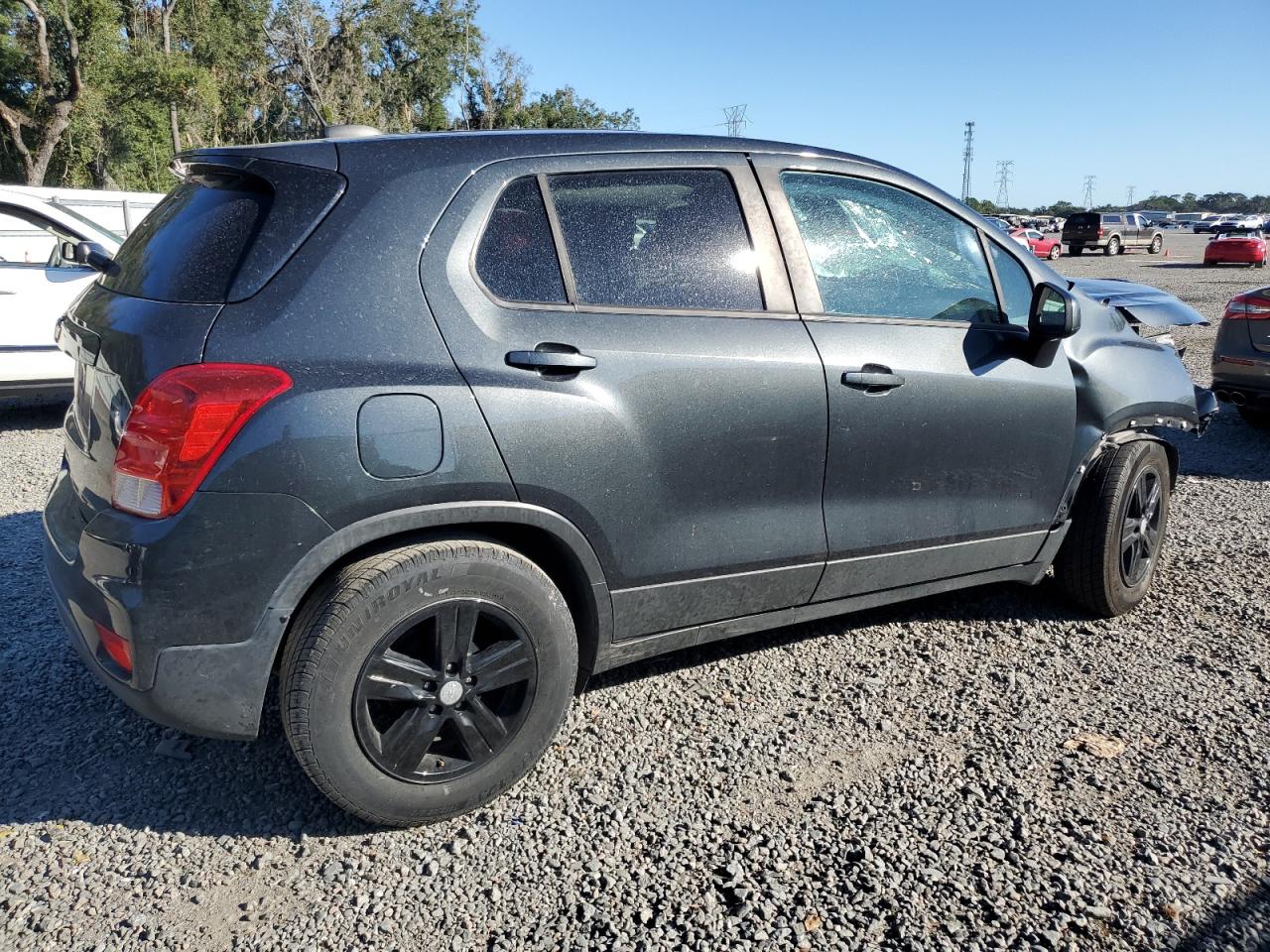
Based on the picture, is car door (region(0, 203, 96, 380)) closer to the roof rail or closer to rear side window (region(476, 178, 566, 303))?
the roof rail

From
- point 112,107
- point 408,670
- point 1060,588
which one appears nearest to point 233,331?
point 408,670

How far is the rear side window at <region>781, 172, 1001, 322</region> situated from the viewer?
3.32 m

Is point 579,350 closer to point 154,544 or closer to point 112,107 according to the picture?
point 154,544

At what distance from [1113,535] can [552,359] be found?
8.60 feet

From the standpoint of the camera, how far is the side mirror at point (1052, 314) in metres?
3.56

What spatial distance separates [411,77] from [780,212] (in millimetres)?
54796

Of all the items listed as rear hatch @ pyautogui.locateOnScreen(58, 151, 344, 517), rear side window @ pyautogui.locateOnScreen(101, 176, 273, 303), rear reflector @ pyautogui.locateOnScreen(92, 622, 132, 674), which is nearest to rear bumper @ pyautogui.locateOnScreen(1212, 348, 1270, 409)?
rear hatch @ pyautogui.locateOnScreen(58, 151, 344, 517)

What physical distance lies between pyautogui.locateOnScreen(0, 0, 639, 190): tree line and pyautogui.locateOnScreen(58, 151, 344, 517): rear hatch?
14.0 metres

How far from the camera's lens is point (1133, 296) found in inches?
297

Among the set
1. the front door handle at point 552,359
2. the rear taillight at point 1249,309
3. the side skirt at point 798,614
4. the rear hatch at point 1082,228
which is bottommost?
the side skirt at point 798,614

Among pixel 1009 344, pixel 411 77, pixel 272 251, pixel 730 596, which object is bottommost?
pixel 730 596

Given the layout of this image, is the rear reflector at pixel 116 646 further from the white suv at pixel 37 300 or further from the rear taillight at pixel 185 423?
the white suv at pixel 37 300

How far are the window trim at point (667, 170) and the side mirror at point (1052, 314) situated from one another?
1.05 meters

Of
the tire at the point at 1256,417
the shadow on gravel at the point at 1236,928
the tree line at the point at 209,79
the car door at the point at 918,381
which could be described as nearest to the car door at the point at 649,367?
the car door at the point at 918,381
